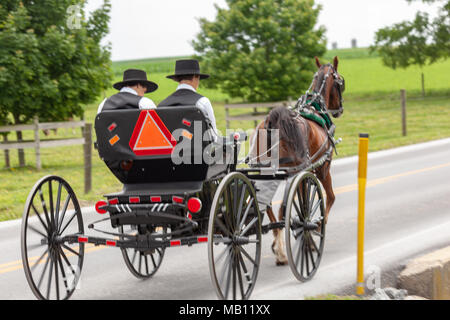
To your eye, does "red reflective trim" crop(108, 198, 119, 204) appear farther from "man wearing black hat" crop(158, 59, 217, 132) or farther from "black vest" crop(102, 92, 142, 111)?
"man wearing black hat" crop(158, 59, 217, 132)

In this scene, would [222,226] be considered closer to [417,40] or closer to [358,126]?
[358,126]

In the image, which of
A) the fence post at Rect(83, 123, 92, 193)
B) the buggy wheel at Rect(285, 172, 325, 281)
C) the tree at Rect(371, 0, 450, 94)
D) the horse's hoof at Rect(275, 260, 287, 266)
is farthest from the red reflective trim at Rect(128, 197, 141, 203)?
the tree at Rect(371, 0, 450, 94)

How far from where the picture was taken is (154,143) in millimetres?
6098

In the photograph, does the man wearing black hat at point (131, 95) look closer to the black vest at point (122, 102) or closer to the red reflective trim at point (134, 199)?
the black vest at point (122, 102)

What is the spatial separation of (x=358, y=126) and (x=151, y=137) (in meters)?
23.7

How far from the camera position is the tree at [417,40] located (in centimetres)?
4175

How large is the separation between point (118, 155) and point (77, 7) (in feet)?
47.2

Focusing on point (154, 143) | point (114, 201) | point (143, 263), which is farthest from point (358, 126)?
point (114, 201)

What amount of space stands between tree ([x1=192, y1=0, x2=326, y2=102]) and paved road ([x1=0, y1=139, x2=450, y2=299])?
1210 cm

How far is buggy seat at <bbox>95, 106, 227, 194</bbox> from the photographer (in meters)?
5.92

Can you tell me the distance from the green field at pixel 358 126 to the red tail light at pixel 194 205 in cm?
623
